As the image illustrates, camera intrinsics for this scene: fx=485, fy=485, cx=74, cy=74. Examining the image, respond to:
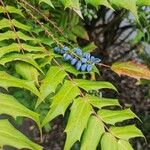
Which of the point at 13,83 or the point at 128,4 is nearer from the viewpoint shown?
the point at 13,83

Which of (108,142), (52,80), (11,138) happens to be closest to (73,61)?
(52,80)

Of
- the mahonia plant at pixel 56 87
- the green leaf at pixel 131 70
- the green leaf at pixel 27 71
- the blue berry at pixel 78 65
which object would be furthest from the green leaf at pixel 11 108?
the green leaf at pixel 131 70

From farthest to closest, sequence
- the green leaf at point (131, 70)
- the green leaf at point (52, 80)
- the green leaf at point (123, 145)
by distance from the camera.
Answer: the green leaf at point (131, 70) < the green leaf at point (52, 80) < the green leaf at point (123, 145)

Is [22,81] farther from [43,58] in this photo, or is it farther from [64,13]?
[64,13]

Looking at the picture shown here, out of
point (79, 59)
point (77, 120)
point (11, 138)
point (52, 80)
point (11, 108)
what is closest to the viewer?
point (11, 138)

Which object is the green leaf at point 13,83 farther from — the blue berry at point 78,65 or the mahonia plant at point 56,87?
the blue berry at point 78,65

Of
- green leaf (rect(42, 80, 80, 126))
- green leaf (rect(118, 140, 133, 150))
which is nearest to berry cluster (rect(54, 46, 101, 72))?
green leaf (rect(42, 80, 80, 126))

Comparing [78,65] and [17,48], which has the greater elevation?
[17,48]

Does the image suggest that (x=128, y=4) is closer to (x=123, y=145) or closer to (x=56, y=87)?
(x=56, y=87)
